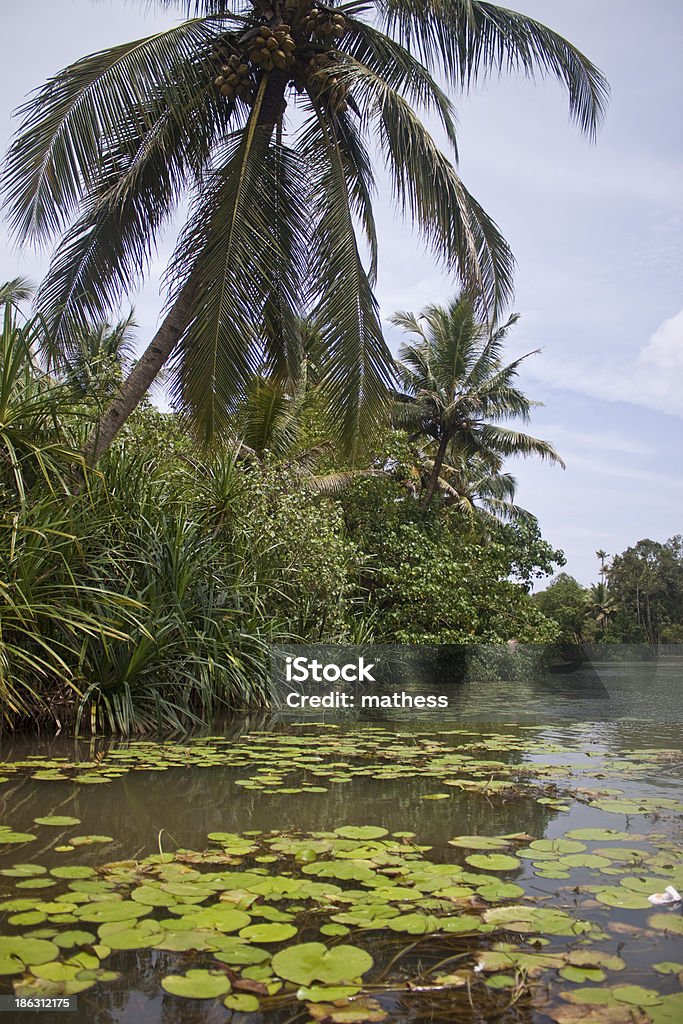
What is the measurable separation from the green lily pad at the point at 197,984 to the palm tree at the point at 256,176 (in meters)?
5.17

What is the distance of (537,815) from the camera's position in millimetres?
3631

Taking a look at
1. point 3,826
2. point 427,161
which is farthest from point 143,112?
point 3,826

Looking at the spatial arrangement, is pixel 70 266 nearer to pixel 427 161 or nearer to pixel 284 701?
pixel 427 161

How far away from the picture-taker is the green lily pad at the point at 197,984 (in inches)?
71.8

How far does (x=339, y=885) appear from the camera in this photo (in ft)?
8.59

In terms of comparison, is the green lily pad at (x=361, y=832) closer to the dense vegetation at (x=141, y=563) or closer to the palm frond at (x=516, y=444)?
the dense vegetation at (x=141, y=563)

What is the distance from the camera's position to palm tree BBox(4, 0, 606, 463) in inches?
274

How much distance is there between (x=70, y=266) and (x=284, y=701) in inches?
195

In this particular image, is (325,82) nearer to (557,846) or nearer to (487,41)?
(487,41)

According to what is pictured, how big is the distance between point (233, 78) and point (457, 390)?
515 inches

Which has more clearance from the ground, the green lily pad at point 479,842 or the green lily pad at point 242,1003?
the green lily pad at point 242,1003

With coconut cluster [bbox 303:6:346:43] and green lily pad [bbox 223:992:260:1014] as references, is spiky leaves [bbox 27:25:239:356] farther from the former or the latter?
green lily pad [bbox 223:992:260:1014]

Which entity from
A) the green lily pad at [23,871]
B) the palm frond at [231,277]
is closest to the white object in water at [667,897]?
the green lily pad at [23,871]

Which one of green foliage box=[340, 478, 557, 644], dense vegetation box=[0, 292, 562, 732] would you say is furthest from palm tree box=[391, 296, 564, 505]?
dense vegetation box=[0, 292, 562, 732]
